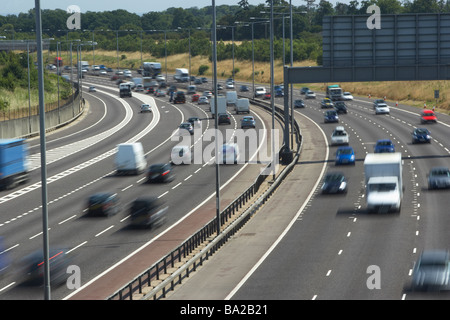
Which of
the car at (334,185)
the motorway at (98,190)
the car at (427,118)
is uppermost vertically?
the car at (427,118)

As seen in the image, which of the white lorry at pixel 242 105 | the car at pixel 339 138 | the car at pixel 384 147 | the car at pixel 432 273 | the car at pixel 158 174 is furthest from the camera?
the white lorry at pixel 242 105

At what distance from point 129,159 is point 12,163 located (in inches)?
377

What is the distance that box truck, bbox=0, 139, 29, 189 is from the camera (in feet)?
200

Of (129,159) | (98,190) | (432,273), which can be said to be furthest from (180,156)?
(432,273)

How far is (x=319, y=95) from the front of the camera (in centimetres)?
15325

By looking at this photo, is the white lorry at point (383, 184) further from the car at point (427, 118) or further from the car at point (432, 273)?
the car at point (427, 118)

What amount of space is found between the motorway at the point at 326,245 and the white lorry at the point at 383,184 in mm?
641

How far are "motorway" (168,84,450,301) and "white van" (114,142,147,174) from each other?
39.3ft

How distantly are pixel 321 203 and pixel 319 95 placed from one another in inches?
3908

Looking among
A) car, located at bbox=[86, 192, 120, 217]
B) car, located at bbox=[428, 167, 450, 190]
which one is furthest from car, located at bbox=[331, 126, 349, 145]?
car, located at bbox=[86, 192, 120, 217]

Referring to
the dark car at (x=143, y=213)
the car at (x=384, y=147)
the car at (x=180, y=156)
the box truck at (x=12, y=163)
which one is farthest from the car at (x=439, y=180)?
the box truck at (x=12, y=163)

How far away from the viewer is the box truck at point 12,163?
61.0 metres

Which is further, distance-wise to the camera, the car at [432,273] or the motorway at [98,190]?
the motorway at [98,190]

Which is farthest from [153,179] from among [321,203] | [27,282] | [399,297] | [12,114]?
[12,114]
